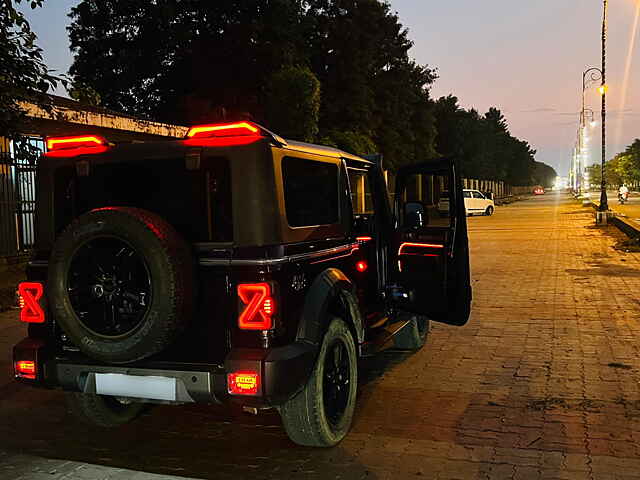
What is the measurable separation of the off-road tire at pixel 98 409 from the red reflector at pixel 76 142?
1.73m

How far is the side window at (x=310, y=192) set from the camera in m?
4.27

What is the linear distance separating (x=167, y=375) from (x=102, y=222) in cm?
98

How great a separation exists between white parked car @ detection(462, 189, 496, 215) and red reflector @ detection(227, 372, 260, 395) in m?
37.1

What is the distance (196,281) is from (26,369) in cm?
140

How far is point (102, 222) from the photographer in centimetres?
380

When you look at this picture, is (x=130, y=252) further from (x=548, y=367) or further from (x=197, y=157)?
(x=548, y=367)

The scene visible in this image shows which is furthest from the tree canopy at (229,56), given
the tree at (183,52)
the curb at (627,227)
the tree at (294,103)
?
the curb at (627,227)

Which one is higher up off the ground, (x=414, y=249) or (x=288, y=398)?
(x=414, y=249)

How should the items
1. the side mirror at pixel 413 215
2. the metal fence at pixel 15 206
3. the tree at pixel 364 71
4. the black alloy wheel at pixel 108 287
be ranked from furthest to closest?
the tree at pixel 364 71 → the metal fence at pixel 15 206 → the side mirror at pixel 413 215 → the black alloy wheel at pixel 108 287

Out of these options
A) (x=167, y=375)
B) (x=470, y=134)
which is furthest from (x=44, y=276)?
(x=470, y=134)

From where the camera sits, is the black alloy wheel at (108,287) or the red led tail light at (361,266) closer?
the black alloy wheel at (108,287)

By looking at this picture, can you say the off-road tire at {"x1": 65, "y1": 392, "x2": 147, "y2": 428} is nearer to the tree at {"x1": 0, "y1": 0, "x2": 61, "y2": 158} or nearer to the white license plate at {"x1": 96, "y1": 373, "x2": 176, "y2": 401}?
the white license plate at {"x1": 96, "y1": 373, "x2": 176, "y2": 401}

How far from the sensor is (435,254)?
6.02 m

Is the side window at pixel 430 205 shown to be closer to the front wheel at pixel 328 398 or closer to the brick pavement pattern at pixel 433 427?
the brick pavement pattern at pixel 433 427
